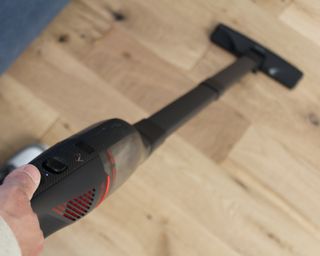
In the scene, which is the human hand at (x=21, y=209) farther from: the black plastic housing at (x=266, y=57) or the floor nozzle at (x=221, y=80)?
the black plastic housing at (x=266, y=57)

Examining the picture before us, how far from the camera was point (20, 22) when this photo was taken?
1.05 m

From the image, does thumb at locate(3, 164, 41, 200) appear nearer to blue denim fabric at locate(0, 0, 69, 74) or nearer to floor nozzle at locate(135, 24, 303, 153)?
floor nozzle at locate(135, 24, 303, 153)

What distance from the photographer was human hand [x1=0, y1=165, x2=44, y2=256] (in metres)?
0.57

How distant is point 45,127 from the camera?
117 cm

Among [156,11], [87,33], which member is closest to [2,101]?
[87,33]

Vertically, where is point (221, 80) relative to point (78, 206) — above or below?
above

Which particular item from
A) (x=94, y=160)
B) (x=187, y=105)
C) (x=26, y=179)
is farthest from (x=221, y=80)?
(x=26, y=179)

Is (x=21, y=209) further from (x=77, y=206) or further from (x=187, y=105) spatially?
(x=187, y=105)

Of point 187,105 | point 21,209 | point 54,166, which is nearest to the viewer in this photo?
point 21,209

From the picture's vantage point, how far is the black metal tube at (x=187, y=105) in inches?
36.6

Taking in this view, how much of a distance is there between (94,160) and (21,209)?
19 centimetres

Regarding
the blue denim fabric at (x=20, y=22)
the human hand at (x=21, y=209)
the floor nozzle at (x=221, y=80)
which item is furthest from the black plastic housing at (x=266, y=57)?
the human hand at (x=21, y=209)

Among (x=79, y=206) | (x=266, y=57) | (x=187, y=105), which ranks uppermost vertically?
(x=266, y=57)

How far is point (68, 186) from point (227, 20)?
2.63 ft
